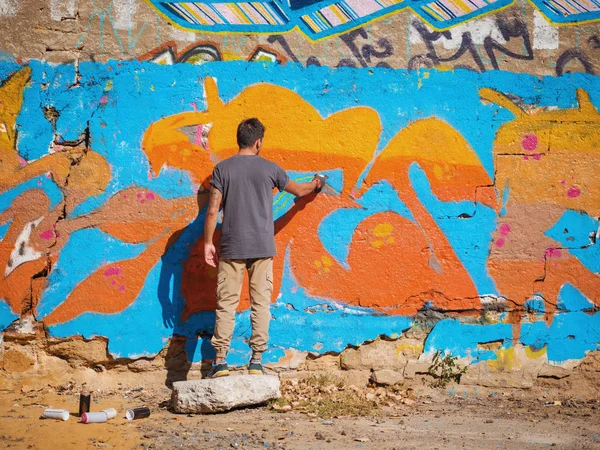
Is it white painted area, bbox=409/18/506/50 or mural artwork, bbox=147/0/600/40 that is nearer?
mural artwork, bbox=147/0/600/40

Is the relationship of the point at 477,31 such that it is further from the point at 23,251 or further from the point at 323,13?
the point at 23,251

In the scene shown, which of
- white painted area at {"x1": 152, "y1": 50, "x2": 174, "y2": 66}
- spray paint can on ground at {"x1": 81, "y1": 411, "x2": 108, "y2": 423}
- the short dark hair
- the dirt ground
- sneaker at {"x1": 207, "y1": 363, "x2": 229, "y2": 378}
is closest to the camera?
the dirt ground

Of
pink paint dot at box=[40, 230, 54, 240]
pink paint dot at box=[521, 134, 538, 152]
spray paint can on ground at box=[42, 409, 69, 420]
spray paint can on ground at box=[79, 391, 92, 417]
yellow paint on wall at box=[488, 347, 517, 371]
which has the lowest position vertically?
spray paint can on ground at box=[42, 409, 69, 420]

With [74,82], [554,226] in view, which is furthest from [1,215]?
[554,226]

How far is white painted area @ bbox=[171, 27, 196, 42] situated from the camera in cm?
482

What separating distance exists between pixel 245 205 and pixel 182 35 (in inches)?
51.4

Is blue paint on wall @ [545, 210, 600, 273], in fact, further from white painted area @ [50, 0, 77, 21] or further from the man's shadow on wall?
white painted area @ [50, 0, 77, 21]

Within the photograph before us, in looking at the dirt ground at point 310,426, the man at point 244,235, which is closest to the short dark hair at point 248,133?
the man at point 244,235

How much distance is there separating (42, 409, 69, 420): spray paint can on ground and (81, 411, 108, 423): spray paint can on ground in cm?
11

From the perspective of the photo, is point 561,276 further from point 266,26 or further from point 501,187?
point 266,26

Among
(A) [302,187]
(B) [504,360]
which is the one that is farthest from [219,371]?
(B) [504,360]

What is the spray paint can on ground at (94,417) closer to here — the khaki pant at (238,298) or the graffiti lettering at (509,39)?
the khaki pant at (238,298)

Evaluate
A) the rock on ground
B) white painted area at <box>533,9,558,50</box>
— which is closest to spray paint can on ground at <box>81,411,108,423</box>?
the rock on ground

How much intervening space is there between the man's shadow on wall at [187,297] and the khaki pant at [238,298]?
31cm
